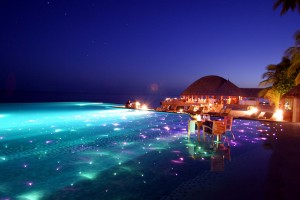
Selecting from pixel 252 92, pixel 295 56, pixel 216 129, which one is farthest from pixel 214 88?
pixel 216 129

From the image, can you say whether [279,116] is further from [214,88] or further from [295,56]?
[214,88]

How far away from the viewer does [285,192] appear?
13.0 ft

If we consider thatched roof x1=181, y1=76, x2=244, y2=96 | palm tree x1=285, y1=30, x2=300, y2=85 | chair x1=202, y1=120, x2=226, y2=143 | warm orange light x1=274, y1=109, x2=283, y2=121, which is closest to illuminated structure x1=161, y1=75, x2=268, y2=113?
thatched roof x1=181, y1=76, x2=244, y2=96

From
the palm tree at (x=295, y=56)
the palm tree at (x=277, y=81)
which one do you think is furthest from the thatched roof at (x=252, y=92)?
the palm tree at (x=295, y=56)

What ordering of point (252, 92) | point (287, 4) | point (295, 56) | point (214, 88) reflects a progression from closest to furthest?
1. point (287, 4)
2. point (295, 56)
3. point (214, 88)
4. point (252, 92)

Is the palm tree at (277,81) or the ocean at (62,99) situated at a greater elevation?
the palm tree at (277,81)

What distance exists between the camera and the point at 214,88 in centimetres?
2684

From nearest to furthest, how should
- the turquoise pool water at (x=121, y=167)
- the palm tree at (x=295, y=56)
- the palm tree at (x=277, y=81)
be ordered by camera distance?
the turquoise pool water at (x=121, y=167), the palm tree at (x=295, y=56), the palm tree at (x=277, y=81)

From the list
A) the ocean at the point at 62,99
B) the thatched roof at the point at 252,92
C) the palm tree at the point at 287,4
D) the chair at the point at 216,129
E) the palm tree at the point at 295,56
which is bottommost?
the chair at the point at 216,129

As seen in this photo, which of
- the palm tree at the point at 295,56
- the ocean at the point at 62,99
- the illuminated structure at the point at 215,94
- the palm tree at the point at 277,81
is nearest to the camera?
the palm tree at the point at 295,56

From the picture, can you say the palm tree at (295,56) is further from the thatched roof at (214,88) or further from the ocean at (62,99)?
the ocean at (62,99)

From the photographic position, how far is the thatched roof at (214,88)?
1029 inches

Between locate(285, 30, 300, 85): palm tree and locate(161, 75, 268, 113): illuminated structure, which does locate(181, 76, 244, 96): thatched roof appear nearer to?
locate(161, 75, 268, 113): illuminated structure

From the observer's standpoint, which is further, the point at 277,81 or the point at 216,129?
the point at 277,81
